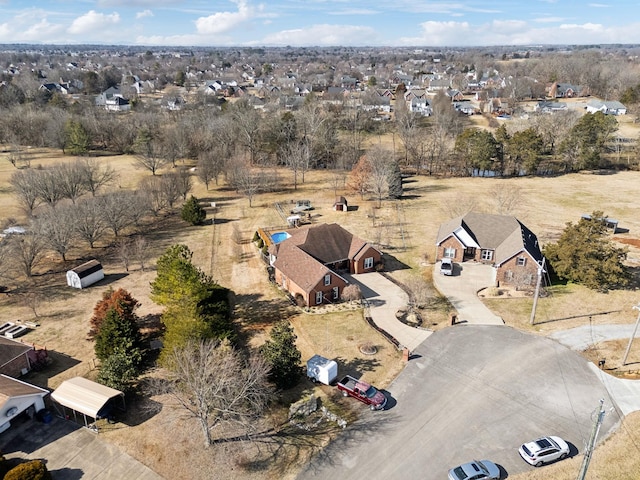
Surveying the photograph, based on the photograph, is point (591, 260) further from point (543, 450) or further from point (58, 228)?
point (58, 228)

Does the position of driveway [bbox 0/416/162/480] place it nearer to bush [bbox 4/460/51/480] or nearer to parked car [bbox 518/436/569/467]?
bush [bbox 4/460/51/480]

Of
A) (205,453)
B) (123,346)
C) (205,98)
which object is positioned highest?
(205,98)

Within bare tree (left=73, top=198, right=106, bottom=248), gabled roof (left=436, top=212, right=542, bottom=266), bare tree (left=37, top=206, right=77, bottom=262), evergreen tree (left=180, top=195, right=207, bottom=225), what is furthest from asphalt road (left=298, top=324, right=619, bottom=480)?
bare tree (left=73, top=198, right=106, bottom=248)

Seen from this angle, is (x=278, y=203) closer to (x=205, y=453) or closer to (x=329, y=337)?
(x=329, y=337)

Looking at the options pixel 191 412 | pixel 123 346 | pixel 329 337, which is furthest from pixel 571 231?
pixel 123 346

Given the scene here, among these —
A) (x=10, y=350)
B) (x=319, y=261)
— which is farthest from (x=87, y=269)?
(x=319, y=261)

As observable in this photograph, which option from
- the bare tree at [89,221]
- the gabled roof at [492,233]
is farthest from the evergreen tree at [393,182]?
the bare tree at [89,221]
